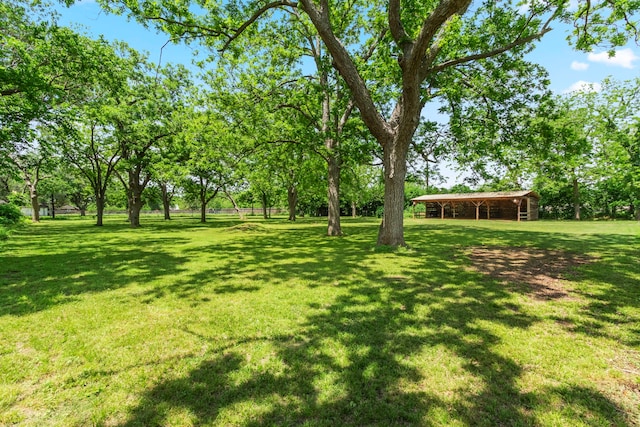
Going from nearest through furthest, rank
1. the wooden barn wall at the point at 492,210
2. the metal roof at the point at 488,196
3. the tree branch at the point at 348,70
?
the tree branch at the point at 348,70
the metal roof at the point at 488,196
the wooden barn wall at the point at 492,210

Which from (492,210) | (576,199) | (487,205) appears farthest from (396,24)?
(576,199)

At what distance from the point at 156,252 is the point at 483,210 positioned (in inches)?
1573

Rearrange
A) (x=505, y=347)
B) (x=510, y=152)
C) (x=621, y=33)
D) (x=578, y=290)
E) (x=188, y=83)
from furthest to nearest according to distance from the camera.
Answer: (x=188, y=83) < (x=510, y=152) < (x=621, y=33) < (x=578, y=290) < (x=505, y=347)

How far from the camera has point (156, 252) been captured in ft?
33.9

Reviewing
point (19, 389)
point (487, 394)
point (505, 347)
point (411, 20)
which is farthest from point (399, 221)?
point (19, 389)

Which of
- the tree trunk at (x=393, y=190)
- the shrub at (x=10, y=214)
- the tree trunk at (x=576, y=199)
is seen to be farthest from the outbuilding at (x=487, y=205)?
the shrub at (x=10, y=214)

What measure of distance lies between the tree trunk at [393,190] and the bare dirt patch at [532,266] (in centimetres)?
255

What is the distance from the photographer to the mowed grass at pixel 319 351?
2.39 metres

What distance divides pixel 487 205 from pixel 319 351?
3901 centimetres

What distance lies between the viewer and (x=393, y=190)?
10.0 meters

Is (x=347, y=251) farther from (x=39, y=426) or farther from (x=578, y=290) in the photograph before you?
(x=39, y=426)

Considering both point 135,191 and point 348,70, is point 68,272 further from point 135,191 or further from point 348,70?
point 135,191

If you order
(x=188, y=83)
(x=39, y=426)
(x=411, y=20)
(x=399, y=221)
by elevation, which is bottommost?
(x=39, y=426)

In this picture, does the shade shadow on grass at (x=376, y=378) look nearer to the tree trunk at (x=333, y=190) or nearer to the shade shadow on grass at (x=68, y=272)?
the shade shadow on grass at (x=68, y=272)
